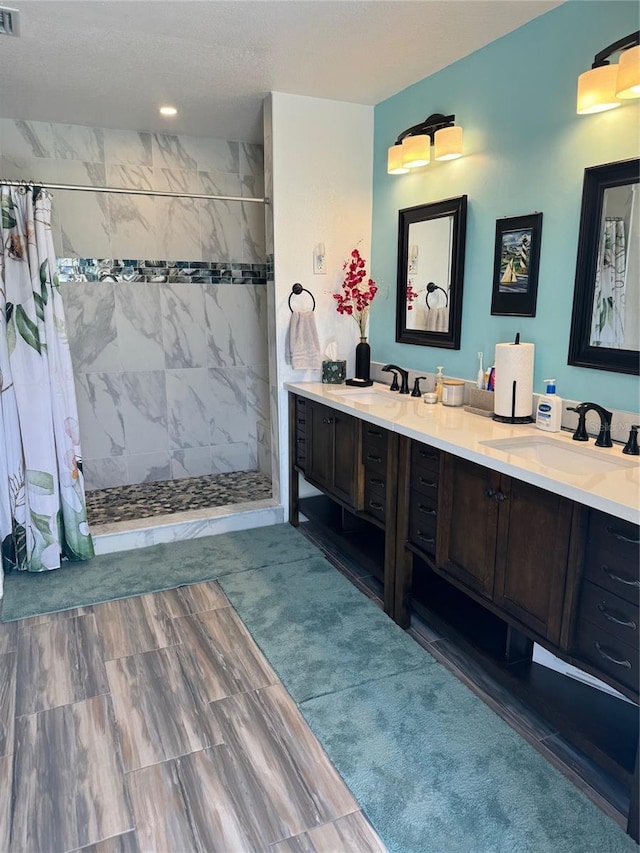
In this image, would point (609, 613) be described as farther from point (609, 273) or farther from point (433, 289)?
point (433, 289)

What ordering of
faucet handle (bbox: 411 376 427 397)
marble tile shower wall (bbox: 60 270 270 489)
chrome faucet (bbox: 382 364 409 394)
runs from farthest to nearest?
marble tile shower wall (bbox: 60 270 270 489) → chrome faucet (bbox: 382 364 409 394) → faucet handle (bbox: 411 376 427 397)

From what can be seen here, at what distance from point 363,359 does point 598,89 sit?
1.84 meters

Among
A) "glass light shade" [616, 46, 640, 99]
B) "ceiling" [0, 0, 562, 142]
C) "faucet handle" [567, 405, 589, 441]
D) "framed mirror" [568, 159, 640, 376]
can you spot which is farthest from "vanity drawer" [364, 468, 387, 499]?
"ceiling" [0, 0, 562, 142]

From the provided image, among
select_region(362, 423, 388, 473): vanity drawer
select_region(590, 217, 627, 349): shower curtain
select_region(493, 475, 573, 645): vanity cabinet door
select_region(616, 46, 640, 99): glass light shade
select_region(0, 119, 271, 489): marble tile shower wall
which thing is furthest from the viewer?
select_region(0, 119, 271, 489): marble tile shower wall

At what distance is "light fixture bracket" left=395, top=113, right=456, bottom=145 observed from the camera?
9.15ft

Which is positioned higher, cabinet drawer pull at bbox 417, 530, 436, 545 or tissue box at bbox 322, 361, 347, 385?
tissue box at bbox 322, 361, 347, 385

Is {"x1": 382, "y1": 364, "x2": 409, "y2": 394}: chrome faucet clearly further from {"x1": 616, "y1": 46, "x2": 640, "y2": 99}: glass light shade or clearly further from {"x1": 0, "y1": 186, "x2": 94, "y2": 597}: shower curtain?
{"x1": 0, "y1": 186, "x2": 94, "y2": 597}: shower curtain

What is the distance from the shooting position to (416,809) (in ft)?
5.27

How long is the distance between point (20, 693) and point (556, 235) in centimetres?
260

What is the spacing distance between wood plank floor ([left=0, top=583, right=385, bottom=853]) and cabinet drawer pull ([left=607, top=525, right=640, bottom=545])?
0.99 meters

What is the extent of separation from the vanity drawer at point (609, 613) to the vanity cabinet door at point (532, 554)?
0.24 ft

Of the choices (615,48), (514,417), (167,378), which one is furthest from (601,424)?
(167,378)

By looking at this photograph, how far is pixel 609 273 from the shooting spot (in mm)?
2070

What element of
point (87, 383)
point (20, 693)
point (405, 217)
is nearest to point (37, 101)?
point (87, 383)
